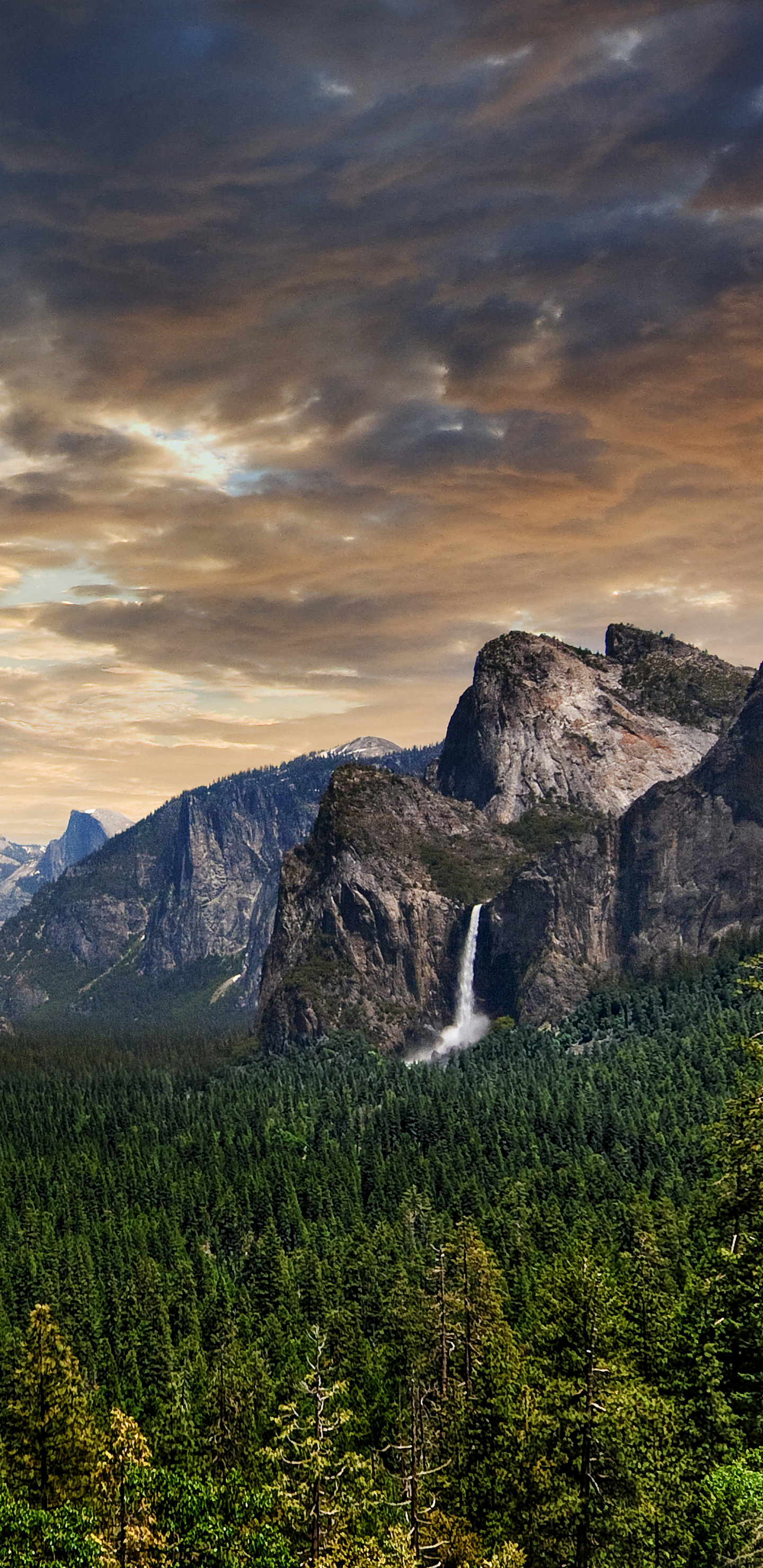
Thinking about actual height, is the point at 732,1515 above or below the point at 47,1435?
above

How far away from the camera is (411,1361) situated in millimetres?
91375

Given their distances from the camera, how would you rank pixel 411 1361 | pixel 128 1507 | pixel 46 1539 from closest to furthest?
pixel 46 1539, pixel 128 1507, pixel 411 1361

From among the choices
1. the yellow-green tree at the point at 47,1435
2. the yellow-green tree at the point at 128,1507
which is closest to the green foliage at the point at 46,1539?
the yellow-green tree at the point at 128,1507

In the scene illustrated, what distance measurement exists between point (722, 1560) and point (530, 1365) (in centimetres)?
1552

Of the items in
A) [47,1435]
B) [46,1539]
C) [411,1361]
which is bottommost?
[411,1361]

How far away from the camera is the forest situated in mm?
44406

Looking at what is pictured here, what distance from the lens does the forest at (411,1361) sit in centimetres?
4441

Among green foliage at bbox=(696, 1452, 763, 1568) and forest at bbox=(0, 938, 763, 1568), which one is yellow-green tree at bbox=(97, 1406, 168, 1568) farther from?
green foliage at bbox=(696, 1452, 763, 1568)

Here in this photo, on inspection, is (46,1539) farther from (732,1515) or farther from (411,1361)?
(411,1361)

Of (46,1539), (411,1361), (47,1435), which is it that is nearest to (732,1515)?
(46,1539)

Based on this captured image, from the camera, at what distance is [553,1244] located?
394 feet

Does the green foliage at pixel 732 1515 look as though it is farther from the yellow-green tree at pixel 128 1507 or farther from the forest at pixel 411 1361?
the yellow-green tree at pixel 128 1507

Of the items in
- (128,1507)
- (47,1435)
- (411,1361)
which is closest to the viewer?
(128,1507)

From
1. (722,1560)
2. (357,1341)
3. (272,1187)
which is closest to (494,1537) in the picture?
(722,1560)
